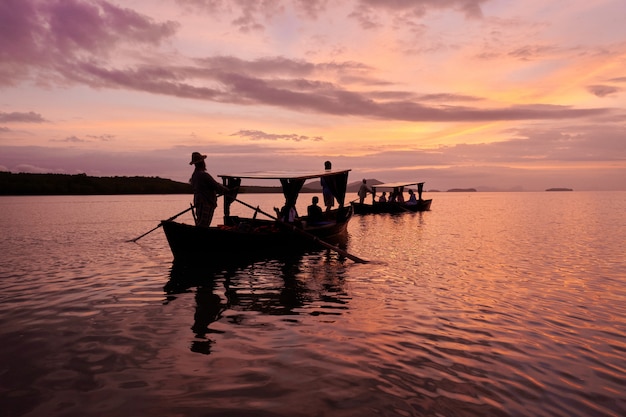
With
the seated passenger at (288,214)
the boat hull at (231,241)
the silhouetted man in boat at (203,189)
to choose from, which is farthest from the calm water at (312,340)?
the seated passenger at (288,214)

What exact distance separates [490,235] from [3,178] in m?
118

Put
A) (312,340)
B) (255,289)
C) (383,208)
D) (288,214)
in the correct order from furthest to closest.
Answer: (383,208)
(288,214)
(255,289)
(312,340)

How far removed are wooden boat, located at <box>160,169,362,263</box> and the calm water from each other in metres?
0.85

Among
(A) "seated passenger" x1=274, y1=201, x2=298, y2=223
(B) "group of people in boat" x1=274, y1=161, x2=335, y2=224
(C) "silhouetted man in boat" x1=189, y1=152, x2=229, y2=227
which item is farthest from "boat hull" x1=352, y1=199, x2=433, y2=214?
(C) "silhouetted man in boat" x1=189, y1=152, x2=229, y2=227

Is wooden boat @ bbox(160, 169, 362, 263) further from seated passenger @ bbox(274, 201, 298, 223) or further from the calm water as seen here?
the calm water

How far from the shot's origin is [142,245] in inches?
758

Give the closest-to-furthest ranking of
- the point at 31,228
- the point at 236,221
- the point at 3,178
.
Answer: the point at 236,221 → the point at 31,228 → the point at 3,178

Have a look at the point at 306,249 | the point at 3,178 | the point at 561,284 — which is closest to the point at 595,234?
the point at 561,284

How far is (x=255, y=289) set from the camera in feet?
34.7

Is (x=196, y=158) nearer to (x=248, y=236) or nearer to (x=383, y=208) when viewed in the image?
(x=248, y=236)

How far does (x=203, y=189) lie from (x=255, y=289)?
15.0ft

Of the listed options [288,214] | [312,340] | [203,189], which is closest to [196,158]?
[203,189]

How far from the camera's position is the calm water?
186 inches

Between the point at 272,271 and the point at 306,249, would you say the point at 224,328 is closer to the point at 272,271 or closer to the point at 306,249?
the point at 272,271
